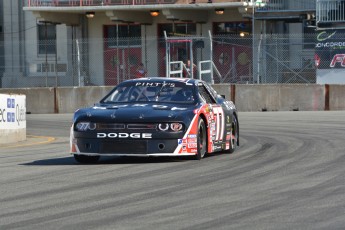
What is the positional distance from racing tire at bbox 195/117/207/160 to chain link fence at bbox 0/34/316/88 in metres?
18.1

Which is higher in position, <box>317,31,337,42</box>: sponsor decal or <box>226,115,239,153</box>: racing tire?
<box>317,31,337,42</box>: sponsor decal

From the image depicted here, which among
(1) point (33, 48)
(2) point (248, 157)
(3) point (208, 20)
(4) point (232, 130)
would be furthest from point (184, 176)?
(1) point (33, 48)

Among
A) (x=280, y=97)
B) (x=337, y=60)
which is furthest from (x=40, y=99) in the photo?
(x=337, y=60)

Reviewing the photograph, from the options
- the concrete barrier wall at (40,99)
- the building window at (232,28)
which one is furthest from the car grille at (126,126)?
the building window at (232,28)

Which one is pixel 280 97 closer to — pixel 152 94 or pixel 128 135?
pixel 152 94

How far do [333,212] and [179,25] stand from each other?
35.6 m

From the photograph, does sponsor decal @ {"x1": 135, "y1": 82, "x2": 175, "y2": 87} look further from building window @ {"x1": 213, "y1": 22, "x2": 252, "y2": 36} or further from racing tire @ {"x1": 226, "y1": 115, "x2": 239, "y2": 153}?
building window @ {"x1": 213, "y1": 22, "x2": 252, "y2": 36}

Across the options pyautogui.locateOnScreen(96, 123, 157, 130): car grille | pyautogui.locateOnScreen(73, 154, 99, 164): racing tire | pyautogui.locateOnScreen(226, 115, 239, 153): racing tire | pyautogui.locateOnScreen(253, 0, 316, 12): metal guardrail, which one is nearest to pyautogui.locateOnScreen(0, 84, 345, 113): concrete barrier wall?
pyautogui.locateOnScreen(253, 0, 316, 12): metal guardrail

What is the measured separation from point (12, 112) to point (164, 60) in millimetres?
21419

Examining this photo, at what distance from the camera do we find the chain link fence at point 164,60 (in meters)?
34.5

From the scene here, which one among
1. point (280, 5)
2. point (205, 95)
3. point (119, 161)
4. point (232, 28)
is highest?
point (280, 5)

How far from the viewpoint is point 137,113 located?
13.7 m

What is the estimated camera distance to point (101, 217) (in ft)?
28.7

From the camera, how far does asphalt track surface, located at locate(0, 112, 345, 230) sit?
28.1 ft
